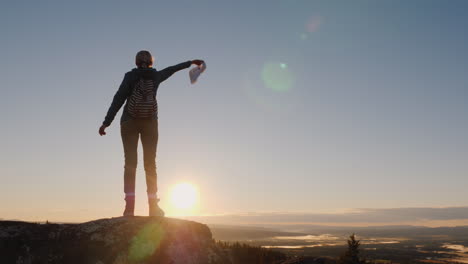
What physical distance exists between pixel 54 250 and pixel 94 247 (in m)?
0.44

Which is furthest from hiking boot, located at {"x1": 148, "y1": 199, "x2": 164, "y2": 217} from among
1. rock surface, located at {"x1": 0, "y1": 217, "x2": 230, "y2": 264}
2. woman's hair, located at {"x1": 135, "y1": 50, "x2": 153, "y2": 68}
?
woman's hair, located at {"x1": 135, "y1": 50, "x2": 153, "y2": 68}

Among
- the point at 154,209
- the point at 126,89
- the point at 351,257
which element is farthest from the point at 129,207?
the point at 351,257

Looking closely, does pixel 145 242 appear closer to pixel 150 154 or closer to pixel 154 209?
pixel 154 209

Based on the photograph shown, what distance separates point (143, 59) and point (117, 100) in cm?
74

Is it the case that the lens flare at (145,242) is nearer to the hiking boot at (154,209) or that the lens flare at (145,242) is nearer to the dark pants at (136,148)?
the hiking boot at (154,209)

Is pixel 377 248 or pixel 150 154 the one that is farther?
pixel 377 248

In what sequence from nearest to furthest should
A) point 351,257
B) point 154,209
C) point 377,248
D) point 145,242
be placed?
1. point 145,242
2. point 154,209
3. point 351,257
4. point 377,248

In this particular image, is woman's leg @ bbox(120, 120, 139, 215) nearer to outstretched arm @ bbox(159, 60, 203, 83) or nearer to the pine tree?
outstretched arm @ bbox(159, 60, 203, 83)

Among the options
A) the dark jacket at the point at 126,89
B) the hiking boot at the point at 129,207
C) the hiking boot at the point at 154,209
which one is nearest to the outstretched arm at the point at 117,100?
the dark jacket at the point at 126,89

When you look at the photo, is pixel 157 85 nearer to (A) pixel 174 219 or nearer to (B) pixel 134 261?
(A) pixel 174 219

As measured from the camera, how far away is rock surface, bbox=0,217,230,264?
15.3ft

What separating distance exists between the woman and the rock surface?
0.59 meters

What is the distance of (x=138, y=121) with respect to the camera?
604 centimetres

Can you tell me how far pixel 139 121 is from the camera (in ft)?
19.8
